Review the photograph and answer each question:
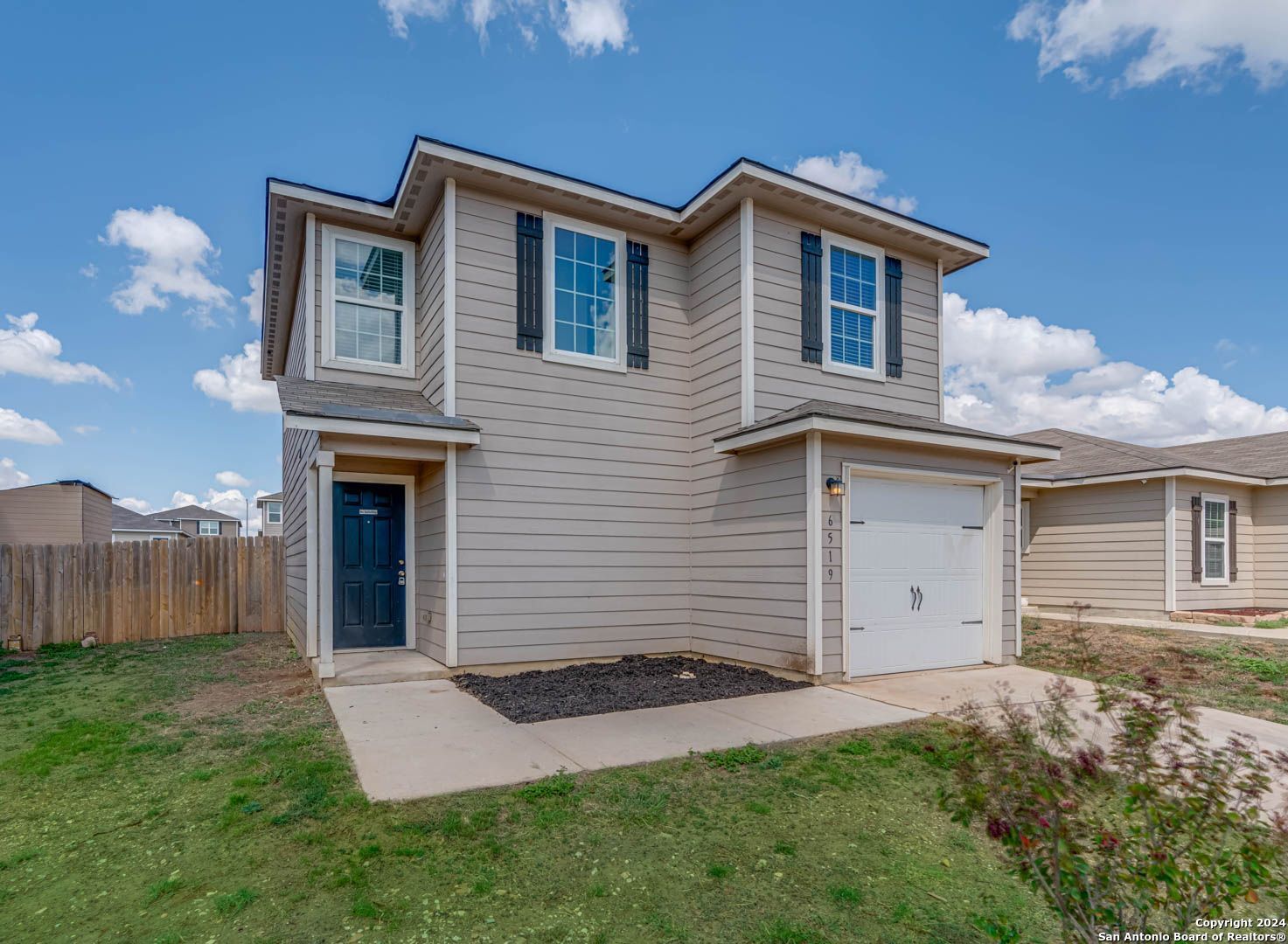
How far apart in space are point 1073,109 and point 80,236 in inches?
759

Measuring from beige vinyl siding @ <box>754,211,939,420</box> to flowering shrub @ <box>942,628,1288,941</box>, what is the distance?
19.4ft

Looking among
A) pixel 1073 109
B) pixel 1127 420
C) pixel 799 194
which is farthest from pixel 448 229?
pixel 1127 420

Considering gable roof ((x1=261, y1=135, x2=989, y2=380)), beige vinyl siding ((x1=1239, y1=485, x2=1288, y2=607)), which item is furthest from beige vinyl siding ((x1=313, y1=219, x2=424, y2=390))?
beige vinyl siding ((x1=1239, y1=485, x2=1288, y2=607))

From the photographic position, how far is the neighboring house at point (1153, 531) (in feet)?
40.7

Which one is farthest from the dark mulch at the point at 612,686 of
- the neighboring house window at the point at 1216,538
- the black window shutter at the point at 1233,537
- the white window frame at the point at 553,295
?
the black window shutter at the point at 1233,537

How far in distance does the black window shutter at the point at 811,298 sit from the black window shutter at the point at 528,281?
10.2 feet

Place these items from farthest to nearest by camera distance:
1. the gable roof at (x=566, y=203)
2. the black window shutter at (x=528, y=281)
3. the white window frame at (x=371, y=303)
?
the white window frame at (x=371, y=303), the black window shutter at (x=528, y=281), the gable roof at (x=566, y=203)

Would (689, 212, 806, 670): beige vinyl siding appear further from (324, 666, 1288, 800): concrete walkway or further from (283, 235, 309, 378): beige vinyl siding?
(283, 235, 309, 378): beige vinyl siding

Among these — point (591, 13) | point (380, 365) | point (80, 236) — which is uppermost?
point (591, 13)

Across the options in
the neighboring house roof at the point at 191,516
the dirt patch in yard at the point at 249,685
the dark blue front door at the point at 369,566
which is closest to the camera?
the dirt patch in yard at the point at 249,685

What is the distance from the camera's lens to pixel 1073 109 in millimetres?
A: 11031

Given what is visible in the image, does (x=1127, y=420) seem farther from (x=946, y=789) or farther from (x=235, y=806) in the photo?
(x=235, y=806)

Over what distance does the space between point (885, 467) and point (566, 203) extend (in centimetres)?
463

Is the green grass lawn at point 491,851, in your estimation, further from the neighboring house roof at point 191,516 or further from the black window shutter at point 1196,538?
the neighboring house roof at point 191,516
